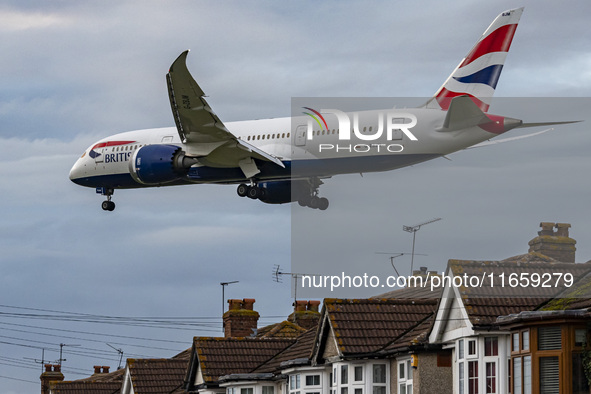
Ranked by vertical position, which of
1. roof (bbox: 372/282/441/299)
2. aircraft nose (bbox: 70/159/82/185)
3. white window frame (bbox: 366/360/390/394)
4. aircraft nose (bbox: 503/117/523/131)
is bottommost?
white window frame (bbox: 366/360/390/394)

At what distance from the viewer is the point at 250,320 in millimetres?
55625

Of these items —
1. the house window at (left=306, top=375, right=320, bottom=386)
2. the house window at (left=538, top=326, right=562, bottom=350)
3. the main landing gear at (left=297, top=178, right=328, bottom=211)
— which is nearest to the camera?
the house window at (left=538, top=326, right=562, bottom=350)

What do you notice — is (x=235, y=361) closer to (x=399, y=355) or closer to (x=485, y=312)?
(x=399, y=355)

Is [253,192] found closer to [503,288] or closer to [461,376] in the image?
[503,288]

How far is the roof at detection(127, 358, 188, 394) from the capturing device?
55906 millimetres

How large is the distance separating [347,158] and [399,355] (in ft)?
55.2

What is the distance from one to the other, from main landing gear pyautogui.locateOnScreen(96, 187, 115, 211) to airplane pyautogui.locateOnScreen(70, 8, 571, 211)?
0.16 feet

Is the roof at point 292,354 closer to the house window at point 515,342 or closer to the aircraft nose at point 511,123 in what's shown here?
the aircraft nose at point 511,123

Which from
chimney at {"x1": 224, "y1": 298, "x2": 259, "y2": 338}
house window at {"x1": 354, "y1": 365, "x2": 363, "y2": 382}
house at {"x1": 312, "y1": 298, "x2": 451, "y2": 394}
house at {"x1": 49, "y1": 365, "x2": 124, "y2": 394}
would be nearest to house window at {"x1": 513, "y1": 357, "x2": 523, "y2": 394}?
house at {"x1": 312, "y1": 298, "x2": 451, "y2": 394}

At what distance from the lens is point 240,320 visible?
5547cm

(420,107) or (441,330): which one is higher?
(420,107)

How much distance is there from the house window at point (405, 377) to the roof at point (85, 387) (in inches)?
1348

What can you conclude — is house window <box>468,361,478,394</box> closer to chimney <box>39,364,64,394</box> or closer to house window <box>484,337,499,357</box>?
house window <box>484,337,499,357</box>

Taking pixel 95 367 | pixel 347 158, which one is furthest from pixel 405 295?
pixel 95 367
